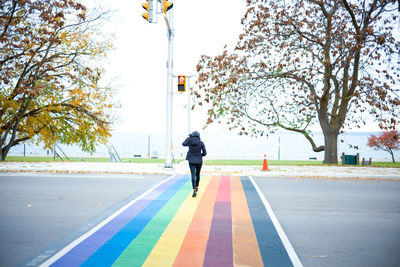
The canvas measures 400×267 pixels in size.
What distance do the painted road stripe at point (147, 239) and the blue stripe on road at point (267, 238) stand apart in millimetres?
1630

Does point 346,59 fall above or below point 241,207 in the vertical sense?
above

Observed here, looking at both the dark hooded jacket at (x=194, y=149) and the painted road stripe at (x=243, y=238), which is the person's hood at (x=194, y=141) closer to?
the dark hooded jacket at (x=194, y=149)

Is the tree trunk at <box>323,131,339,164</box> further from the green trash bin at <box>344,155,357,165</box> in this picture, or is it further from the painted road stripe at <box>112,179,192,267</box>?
the painted road stripe at <box>112,179,192,267</box>

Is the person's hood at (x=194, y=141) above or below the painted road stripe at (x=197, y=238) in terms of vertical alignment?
above

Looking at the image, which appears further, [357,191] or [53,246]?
[357,191]

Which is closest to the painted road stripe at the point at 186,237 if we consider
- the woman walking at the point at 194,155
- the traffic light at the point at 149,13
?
the woman walking at the point at 194,155

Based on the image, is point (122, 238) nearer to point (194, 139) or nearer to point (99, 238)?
point (99, 238)

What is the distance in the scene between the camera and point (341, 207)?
7.94 metres

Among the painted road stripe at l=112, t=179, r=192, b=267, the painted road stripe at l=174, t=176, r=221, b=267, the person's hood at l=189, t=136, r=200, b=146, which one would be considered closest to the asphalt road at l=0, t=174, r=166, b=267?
the painted road stripe at l=112, t=179, r=192, b=267

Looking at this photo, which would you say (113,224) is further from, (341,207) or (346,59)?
(346,59)

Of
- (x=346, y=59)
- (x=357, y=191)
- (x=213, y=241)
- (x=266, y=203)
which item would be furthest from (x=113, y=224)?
(x=346, y=59)

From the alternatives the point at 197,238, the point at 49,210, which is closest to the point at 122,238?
the point at 197,238

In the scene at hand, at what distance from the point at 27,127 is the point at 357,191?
22.5 metres

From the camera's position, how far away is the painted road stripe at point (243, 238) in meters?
4.38
